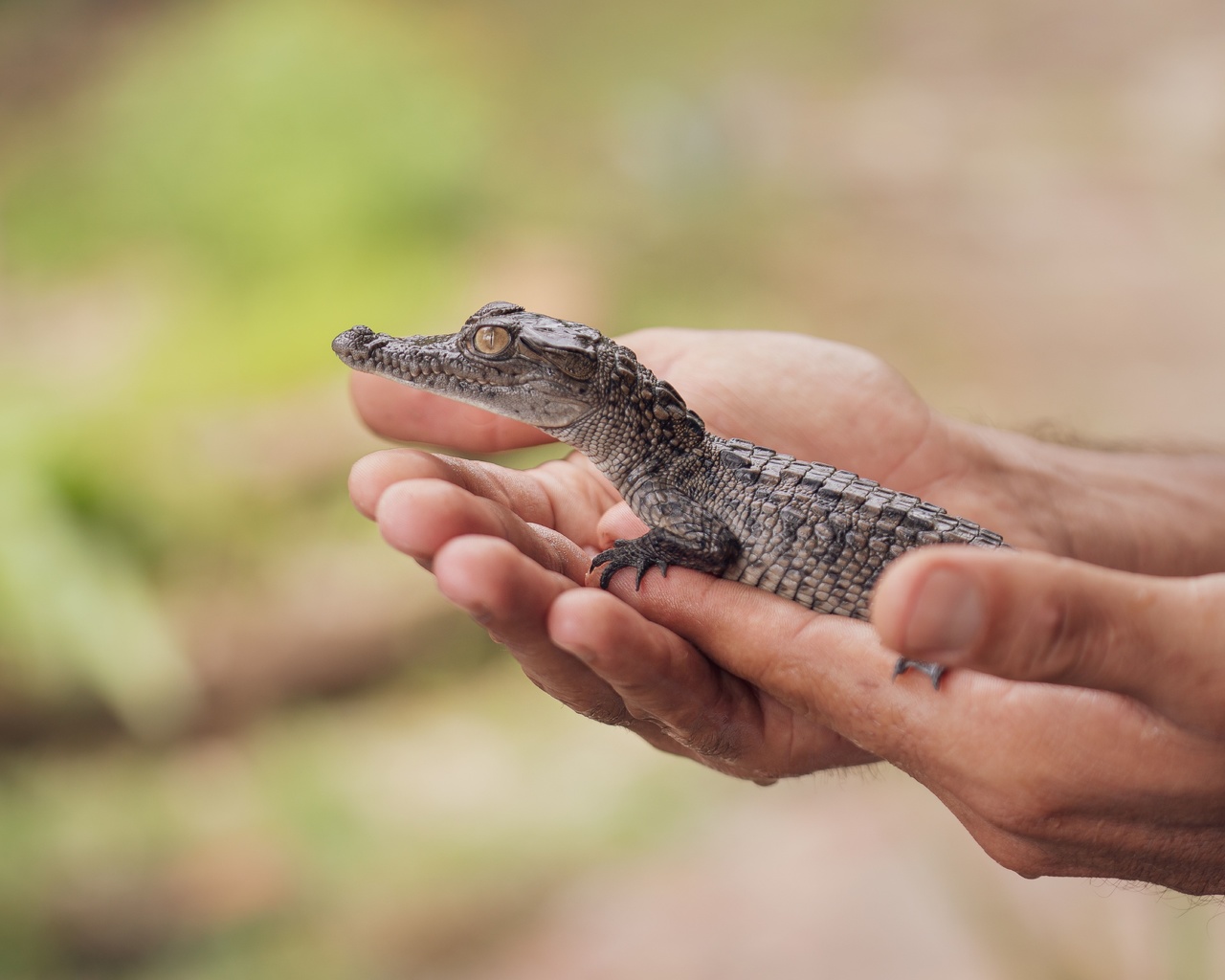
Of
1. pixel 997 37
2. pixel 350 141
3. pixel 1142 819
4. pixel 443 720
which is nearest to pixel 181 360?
pixel 350 141

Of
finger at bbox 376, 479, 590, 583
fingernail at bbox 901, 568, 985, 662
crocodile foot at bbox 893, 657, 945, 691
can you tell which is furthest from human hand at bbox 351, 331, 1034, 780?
fingernail at bbox 901, 568, 985, 662

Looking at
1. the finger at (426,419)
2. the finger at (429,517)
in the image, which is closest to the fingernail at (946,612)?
the finger at (429,517)

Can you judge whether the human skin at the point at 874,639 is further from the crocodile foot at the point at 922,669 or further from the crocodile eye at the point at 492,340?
the crocodile eye at the point at 492,340

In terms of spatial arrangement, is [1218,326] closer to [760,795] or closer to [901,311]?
[901,311]

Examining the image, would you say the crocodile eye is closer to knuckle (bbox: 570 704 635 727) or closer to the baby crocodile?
the baby crocodile

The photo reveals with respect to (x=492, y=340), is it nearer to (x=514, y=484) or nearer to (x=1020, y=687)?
(x=514, y=484)

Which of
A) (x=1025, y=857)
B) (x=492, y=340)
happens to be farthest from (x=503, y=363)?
(x=1025, y=857)
